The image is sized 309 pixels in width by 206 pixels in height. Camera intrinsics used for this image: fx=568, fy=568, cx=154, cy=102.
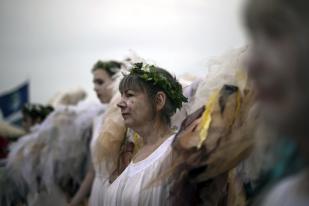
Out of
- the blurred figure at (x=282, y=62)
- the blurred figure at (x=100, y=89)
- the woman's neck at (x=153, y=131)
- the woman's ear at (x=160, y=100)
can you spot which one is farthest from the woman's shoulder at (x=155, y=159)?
the blurred figure at (x=100, y=89)

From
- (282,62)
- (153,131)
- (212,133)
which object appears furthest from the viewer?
(153,131)

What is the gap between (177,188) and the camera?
7.45 feet

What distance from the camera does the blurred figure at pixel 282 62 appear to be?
1.09m

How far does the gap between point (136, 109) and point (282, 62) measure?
1.73m

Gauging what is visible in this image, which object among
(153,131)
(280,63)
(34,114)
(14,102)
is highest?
(280,63)

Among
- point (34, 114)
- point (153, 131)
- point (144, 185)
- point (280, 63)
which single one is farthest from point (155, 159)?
point (34, 114)

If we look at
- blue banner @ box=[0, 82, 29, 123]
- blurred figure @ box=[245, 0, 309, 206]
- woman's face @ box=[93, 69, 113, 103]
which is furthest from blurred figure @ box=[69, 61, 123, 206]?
blue banner @ box=[0, 82, 29, 123]

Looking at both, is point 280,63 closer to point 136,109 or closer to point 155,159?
point 155,159

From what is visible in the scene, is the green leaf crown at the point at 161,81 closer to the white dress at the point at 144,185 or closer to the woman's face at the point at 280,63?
the white dress at the point at 144,185

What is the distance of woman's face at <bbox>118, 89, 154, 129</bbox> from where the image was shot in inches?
110

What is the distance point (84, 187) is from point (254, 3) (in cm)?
371

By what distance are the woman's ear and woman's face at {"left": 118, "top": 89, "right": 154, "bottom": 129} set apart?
37mm

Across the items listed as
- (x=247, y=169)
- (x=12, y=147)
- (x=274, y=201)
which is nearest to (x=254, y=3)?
(x=274, y=201)

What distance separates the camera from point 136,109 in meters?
2.80
